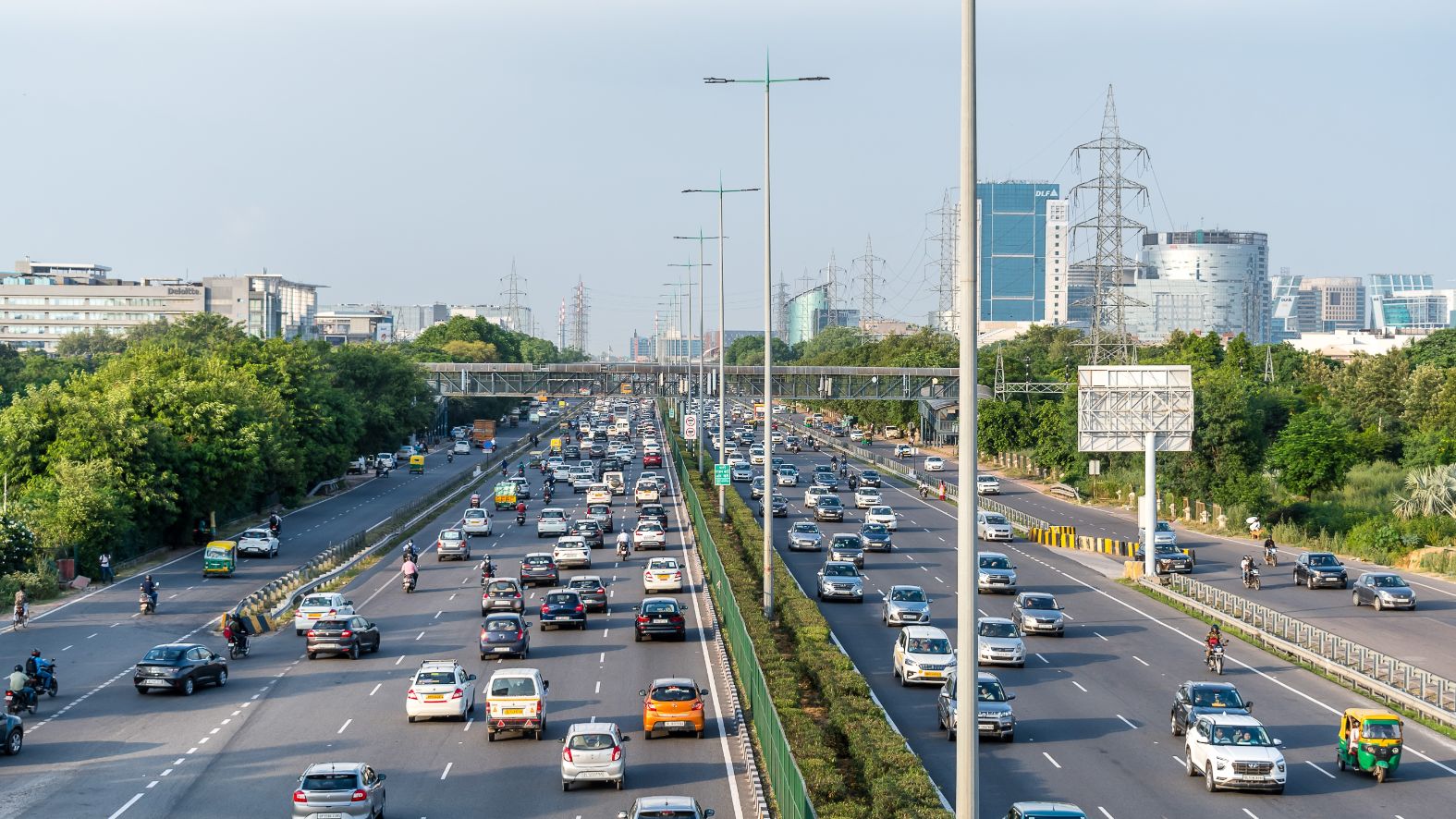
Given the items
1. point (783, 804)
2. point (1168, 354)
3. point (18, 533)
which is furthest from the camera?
point (1168, 354)

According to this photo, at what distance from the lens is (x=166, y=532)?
74.7 meters

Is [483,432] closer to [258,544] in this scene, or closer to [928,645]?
[258,544]

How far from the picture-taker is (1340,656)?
1629 inches

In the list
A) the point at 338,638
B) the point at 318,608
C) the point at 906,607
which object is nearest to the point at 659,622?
the point at 906,607

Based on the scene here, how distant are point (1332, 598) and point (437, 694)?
120 ft

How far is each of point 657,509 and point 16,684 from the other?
1730 inches

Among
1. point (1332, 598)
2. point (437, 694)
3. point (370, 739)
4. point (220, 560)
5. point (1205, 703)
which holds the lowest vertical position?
point (1332, 598)

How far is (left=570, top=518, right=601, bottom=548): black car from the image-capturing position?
231 ft

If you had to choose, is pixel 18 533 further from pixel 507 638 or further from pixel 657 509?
pixel 657 509

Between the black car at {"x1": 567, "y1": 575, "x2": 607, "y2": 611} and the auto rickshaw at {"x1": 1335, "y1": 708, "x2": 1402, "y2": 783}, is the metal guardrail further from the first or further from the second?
the black car at {"x1": 567, "y1": 575, "x2": 607, "y2": 611}

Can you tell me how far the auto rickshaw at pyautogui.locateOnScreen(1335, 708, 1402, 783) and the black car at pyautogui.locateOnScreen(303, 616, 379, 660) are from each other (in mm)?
25849

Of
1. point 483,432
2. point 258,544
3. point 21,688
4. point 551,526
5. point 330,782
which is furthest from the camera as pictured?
point 483,432

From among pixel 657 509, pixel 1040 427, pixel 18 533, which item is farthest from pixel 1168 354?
pixel 18 533

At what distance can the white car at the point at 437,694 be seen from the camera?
33.3 meters
